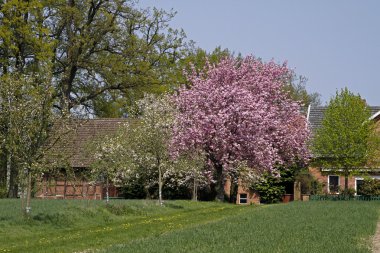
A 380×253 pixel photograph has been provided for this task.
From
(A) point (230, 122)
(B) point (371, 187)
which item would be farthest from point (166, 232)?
(B) point (371, 187)

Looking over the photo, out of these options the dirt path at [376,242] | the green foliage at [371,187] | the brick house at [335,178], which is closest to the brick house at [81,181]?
the brick house at [335,178]

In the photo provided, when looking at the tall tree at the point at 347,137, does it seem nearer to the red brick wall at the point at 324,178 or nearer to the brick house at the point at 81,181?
the red brick wall at the point at 324,178

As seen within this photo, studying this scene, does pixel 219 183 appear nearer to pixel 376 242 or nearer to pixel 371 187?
pixel 371 187

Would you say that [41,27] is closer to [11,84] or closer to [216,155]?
[216,155]

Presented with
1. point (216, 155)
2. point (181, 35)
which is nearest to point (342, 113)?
point (216, 155)

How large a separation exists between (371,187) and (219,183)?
13634 millimetres

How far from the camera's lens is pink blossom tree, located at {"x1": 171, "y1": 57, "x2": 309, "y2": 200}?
148 ft

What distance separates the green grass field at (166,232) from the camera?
53.8ft

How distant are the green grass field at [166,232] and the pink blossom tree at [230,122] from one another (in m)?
12.8

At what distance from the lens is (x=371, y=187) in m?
53.1

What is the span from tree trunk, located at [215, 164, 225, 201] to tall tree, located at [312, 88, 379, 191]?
8721 mm

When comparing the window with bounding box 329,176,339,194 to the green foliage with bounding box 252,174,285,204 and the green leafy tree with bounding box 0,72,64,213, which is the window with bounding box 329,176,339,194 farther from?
the green leafy tree with bounding box 0,72,64,213

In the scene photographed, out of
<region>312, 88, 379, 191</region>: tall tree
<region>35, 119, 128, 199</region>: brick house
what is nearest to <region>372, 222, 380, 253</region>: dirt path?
<region>35, 119, 128, 199</region>: brick house

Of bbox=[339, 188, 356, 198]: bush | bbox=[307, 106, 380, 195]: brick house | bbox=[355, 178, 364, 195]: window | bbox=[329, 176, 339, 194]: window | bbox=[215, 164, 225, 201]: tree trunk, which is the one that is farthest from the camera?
bbox=[329, 176, 339, 194]: window
